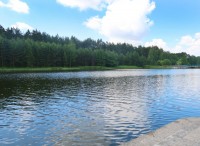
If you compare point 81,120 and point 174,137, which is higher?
point 174,137

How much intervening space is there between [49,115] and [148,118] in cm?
1226

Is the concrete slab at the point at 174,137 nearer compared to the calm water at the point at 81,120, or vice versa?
the concrete slab at the point at 174,137

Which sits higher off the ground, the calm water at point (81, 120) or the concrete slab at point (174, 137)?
the concrete slab at point (174, 137)

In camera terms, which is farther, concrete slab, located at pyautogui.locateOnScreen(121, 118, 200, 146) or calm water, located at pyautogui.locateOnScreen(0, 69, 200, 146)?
calm water, located at pyautogui.locateOnScreen(0, 69, 200, 146)

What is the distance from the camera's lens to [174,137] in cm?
1703

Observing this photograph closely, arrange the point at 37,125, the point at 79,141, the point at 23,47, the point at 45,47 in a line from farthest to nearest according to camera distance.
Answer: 1. the point at 45,47
2. the point at 23,47
3. the point at 37,125
4. the point at 79,141

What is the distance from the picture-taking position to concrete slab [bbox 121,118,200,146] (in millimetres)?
15750

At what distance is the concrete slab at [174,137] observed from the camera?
15.8 m

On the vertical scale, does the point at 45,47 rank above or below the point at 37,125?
above

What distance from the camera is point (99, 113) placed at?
2905cm

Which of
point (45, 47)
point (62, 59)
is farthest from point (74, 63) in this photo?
point (45, 47)

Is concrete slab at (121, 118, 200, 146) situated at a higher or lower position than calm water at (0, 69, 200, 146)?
higher

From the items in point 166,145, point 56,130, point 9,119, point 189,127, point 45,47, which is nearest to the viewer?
point 166,145

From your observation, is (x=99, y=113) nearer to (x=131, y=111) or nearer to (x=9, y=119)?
(x=131, y=111)
